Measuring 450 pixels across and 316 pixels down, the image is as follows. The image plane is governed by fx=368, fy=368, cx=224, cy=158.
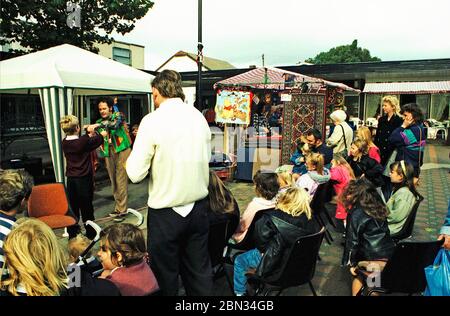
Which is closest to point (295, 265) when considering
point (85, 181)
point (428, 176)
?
point (85, 181)

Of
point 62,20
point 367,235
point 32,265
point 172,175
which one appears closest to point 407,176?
point 367,235

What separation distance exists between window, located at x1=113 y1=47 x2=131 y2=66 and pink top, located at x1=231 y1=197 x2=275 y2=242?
87.4 ft

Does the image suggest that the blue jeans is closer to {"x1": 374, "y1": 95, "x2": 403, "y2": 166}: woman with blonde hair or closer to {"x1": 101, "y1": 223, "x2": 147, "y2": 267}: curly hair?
{"x1": 101, "y1": 223, "x2": 147, "y2": 267}: curly hair

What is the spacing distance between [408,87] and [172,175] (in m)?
17.5

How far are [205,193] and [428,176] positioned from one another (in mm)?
8405

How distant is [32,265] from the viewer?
1756 millimetres

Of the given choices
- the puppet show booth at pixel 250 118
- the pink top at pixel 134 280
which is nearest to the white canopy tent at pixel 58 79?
the puppet show booth at pixel 250 118

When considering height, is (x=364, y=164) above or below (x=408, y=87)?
below

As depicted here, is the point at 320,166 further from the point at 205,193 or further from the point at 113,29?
the point at 113,29

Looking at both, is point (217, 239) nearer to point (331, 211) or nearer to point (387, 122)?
point (331, 211)

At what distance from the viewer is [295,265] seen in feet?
8.93

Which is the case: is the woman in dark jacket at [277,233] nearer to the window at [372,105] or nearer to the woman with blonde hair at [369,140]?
the woman with blonde hair at [369,140]

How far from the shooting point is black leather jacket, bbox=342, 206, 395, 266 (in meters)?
2.96

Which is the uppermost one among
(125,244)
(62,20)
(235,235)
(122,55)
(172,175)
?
(122,55)
